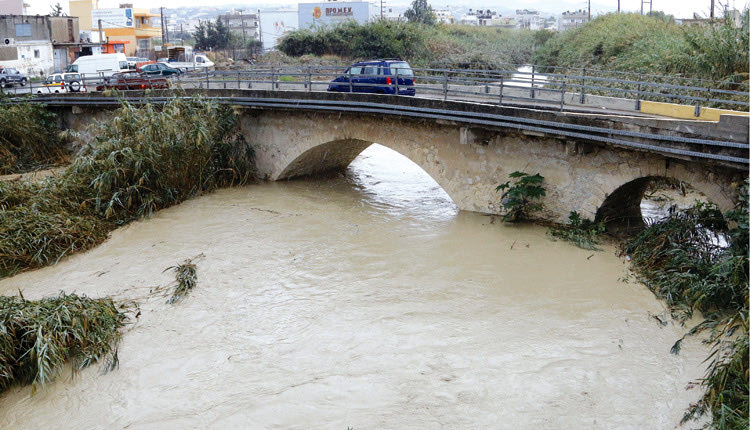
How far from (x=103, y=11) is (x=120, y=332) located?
5952 cm

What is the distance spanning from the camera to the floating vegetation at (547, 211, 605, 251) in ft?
40.1

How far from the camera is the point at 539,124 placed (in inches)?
484

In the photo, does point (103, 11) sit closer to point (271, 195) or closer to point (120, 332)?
point (271, 195)

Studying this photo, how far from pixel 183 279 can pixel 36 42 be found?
120 feet

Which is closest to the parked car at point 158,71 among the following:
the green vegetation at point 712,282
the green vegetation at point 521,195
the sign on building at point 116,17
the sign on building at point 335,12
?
the green vegetation at point 521,195

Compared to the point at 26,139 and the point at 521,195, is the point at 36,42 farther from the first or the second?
the point at 521,195

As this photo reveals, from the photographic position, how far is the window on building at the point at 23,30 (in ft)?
133

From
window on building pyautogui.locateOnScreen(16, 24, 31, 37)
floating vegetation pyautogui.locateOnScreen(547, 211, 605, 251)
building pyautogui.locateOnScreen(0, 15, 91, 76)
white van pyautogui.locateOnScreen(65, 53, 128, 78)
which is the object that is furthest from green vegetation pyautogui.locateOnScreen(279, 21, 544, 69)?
floating vegetation pyautogui.locateOnScreen(547, 211, 605, 251)

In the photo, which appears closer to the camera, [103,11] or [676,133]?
[676,133]

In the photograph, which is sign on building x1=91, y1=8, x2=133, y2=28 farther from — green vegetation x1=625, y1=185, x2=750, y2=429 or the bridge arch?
green vegetation x1=625, y1=185, x2=750, y2=429

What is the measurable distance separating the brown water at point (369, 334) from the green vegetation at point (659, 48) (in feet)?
23.4

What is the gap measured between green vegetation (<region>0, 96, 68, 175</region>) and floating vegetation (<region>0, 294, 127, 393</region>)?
11721 millimetres

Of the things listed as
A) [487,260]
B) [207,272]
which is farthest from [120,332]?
[487,260]

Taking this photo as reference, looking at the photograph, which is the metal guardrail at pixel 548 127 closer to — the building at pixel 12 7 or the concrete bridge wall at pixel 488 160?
the concrete bridge wall at pixel 488 160
